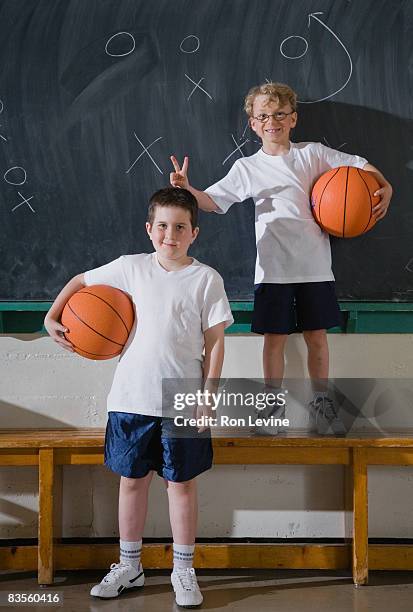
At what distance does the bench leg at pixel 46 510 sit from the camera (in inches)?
100

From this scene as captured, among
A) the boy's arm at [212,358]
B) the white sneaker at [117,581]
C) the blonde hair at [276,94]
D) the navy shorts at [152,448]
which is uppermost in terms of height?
the blonde hair at [276,94]

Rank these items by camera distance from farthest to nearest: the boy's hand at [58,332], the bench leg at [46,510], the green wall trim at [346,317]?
1. the green wall trim at [346,317]
2. the bench leg at [46,510]
3. the boy's hand at [58,332]

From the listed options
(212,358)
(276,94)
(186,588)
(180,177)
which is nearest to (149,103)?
(180,177)

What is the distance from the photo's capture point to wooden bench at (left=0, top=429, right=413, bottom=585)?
2557mm

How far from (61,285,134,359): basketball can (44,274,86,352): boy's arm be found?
0.02 m

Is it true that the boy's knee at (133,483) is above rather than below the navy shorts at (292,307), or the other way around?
below

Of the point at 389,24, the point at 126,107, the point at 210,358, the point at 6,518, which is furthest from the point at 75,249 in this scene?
the point at 389,24

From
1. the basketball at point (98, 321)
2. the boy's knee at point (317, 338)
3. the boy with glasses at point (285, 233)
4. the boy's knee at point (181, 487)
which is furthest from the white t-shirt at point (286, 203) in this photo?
the boy's knee at point (181, 487)

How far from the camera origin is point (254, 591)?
98.0 inches

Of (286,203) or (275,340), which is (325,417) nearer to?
(275,340)

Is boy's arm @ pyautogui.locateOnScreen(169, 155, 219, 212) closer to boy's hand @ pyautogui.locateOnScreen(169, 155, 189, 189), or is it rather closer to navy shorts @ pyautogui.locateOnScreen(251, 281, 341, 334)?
boy's hand @ pyautogui.locateOnScreen(169, 155, 189, 189)

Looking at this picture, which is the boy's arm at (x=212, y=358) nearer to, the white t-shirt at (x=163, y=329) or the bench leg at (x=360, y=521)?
the white t-shirt at (x=163, y=329)

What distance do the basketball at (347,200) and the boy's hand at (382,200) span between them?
0.02m

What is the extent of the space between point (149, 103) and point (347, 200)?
36.8 inches
